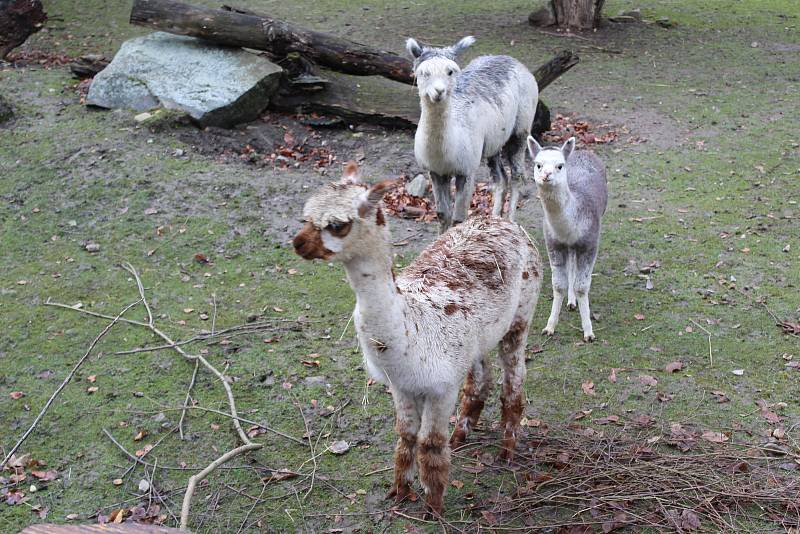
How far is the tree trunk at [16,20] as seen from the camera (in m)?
11.1

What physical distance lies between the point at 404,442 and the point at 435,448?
0.26 meters

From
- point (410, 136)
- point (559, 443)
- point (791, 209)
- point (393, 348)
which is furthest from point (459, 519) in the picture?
→ point (410, 136)

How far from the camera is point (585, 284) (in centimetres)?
613

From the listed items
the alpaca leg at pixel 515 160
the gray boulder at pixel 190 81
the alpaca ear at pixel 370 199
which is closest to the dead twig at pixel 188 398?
the alpaca ear at pixel 370 199

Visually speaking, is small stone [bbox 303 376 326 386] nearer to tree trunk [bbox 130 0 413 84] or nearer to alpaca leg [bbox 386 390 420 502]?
alpaca leg [bbox 386 390 420 502]

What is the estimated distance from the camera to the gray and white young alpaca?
19.1ft

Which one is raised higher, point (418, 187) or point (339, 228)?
point (339, 228)

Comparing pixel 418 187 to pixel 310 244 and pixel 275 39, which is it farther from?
pixel 310 244

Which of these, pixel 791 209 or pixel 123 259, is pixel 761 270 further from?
pixel 123 259

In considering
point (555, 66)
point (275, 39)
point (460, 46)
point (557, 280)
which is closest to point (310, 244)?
point (557, 280)

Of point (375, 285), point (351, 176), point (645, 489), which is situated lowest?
point (645, 489)

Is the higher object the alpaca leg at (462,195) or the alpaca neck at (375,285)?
the alpaca neck at (375,285)

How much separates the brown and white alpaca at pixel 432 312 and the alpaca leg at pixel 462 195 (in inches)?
92.3

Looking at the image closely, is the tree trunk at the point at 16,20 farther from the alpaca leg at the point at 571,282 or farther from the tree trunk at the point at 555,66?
the alpaca leg at the point at 571,282
